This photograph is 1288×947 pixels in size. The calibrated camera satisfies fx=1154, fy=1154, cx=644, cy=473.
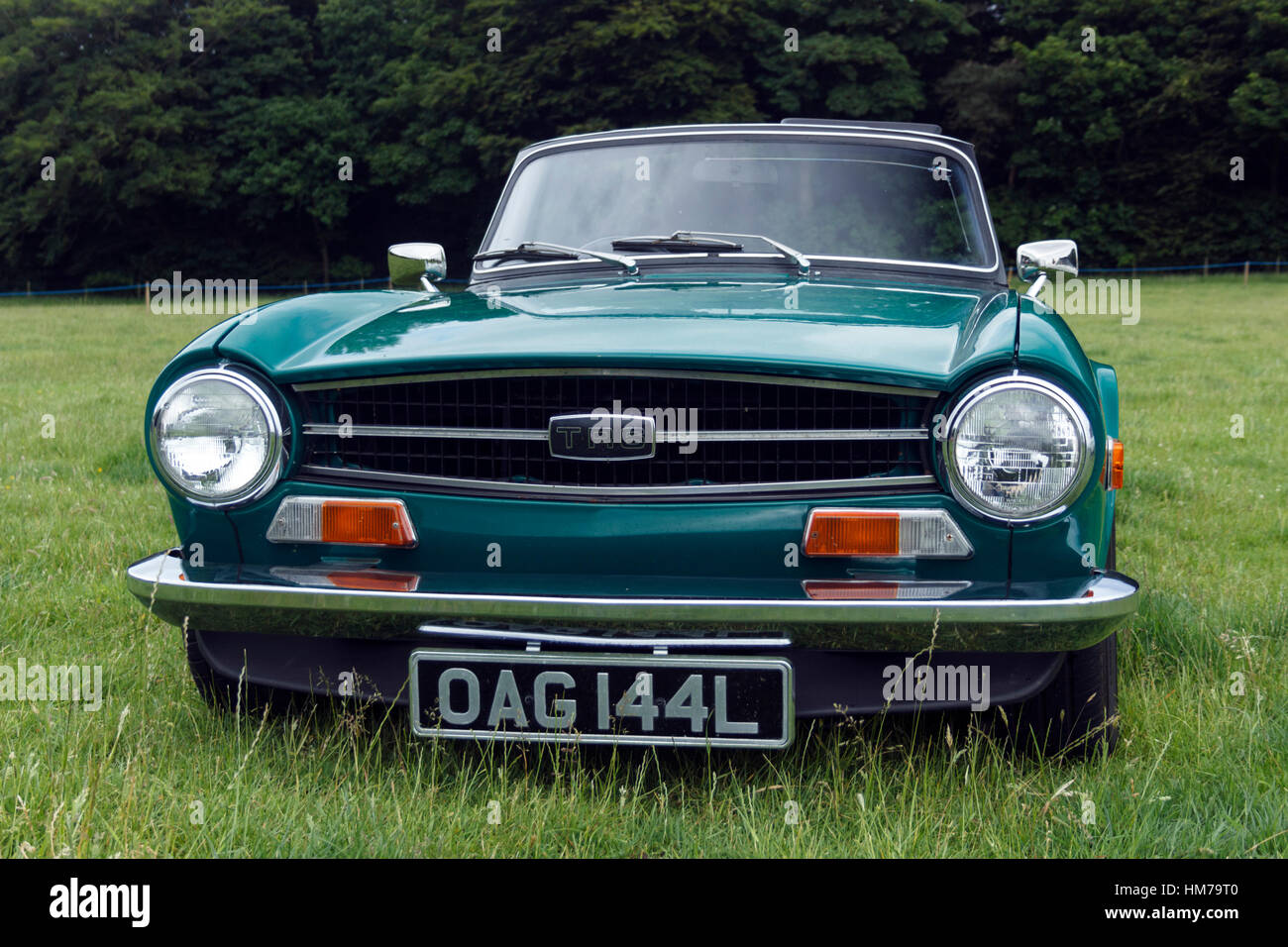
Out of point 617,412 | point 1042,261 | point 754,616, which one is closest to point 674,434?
point 617,412

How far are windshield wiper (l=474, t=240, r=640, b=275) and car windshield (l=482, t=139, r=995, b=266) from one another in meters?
0.03

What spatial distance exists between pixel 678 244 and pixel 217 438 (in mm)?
1378

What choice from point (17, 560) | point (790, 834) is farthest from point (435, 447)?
point (17, 560)

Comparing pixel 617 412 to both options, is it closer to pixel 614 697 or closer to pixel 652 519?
pixel 652 519

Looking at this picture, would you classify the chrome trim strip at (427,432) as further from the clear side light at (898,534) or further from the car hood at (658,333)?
the clear side light at (898,534)

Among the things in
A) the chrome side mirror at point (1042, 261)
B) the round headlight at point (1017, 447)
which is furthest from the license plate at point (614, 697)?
the chrome side mirror at point (1042, 261)

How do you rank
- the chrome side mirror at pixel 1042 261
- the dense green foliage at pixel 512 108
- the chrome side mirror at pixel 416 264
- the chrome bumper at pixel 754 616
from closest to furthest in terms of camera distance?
the chrome bumper at pixel 754 616, the chrome side mirror at pixel 1042 261, the chrome side mirror at pixel 416 264, the dense green foliage at pixel 512 108

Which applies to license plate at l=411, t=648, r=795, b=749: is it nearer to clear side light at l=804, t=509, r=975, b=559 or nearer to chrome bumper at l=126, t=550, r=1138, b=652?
chrome bumper at l=126, t=550, r=1138, b=652

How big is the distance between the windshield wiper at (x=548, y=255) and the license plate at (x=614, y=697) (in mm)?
1309

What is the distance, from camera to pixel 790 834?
2.06 meters

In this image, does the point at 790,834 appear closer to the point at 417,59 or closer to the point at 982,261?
the point at 982,261

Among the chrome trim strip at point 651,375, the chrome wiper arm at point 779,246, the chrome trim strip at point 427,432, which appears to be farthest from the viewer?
the chrome wiper arm at point 779,246

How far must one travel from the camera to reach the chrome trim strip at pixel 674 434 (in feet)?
6.97

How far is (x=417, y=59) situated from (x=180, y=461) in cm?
3639
